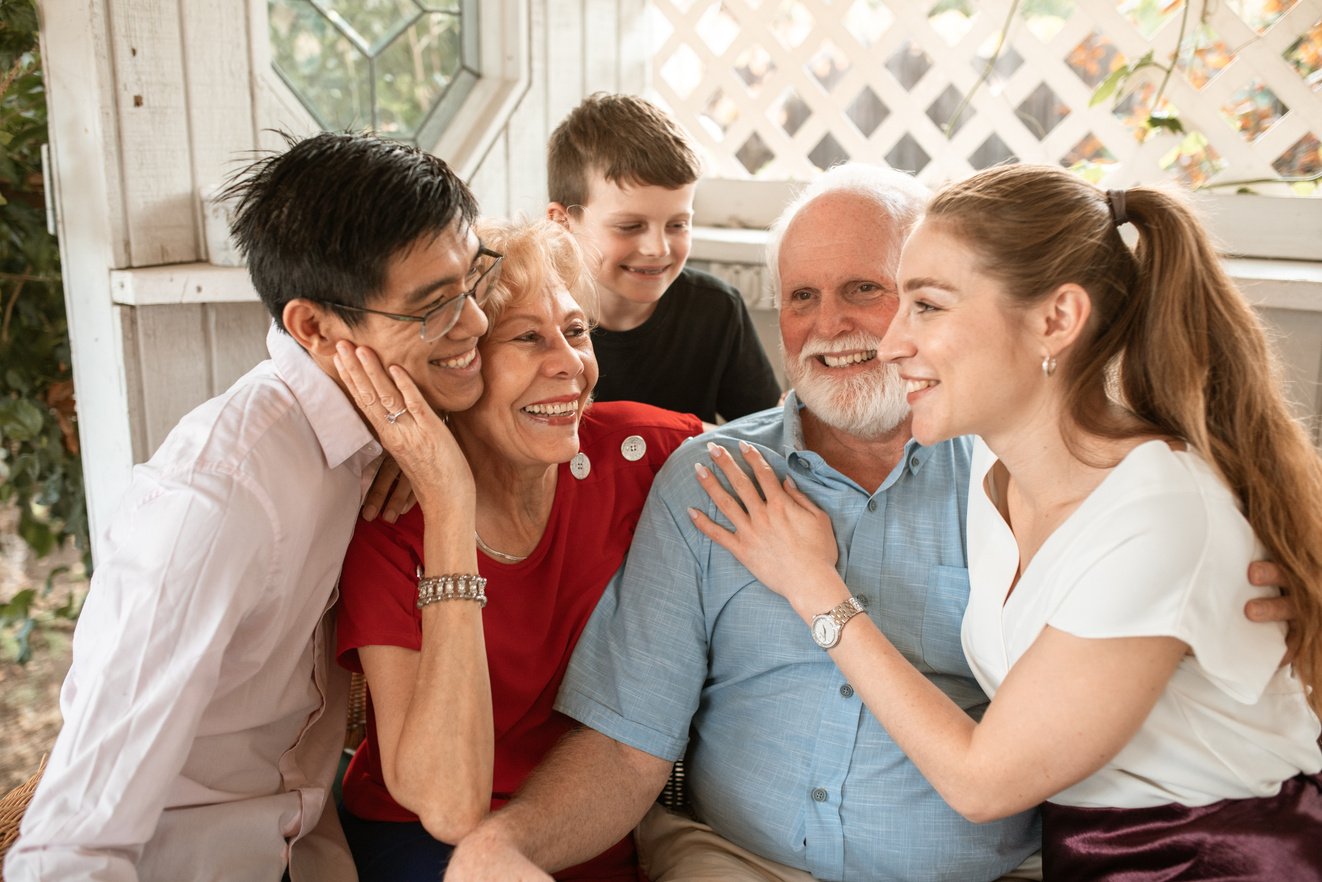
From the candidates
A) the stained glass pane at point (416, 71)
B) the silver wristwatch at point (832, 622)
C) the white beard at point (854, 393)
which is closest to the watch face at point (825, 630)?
the silver wristwatch at point (832, 622)

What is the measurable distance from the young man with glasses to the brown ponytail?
731 millimetres

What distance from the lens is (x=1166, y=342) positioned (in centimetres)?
134

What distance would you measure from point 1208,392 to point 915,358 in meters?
0.36

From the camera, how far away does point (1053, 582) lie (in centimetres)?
135

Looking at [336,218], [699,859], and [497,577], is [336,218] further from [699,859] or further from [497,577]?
[699,859]

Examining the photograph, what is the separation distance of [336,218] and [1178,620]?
1118 millimetres

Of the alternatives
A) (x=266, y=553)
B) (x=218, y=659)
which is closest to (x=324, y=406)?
(x=266, y=553)

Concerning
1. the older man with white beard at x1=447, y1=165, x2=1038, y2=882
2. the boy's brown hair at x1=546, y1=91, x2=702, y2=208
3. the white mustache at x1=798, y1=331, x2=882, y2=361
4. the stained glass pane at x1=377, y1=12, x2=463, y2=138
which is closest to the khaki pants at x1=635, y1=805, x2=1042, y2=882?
the older man with white beard at x1=447, y1=165, x2=1038, y2=882

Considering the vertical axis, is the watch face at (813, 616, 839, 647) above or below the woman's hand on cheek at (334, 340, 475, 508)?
below

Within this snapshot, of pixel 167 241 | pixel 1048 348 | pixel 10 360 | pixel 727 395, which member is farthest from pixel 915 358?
pixel 10 360

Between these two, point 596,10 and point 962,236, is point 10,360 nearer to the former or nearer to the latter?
point 596,10

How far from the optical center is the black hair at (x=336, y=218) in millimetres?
1419

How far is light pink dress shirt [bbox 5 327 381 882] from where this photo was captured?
4.14ft

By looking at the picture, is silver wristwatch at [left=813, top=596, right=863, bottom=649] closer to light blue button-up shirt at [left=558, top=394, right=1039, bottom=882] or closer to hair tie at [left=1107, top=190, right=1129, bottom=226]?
light blue button-up shirt at [left=558, top=394, right=1039, bottom=882]
